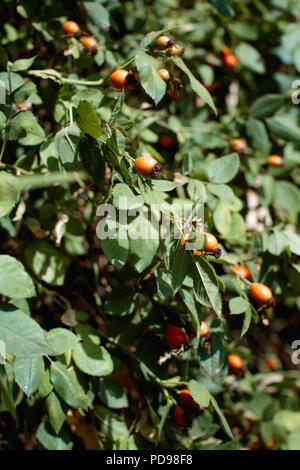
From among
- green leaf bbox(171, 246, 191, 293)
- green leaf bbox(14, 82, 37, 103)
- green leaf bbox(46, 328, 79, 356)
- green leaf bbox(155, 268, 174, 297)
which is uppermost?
green leaf bbox(14, 82, 37, 103)

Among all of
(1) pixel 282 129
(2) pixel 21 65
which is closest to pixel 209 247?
(2) pixel 21 65

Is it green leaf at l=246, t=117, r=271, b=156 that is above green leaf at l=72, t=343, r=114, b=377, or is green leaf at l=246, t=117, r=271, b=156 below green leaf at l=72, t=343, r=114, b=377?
above

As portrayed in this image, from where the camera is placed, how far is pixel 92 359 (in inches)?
51.6

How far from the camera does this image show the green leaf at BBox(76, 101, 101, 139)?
102 centimetres

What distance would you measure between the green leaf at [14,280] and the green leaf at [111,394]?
54cm

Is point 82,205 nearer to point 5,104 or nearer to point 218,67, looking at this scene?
point 5,104

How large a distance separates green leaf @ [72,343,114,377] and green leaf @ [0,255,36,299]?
37 cm

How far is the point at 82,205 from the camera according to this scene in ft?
5.51

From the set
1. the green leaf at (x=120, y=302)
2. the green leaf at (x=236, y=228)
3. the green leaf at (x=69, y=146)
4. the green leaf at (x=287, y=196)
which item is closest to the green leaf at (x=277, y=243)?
the green leaf at (x=236, y=228)

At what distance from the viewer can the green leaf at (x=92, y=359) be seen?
1.28m

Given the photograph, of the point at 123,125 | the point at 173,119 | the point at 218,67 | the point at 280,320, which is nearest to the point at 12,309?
the point at 123,125

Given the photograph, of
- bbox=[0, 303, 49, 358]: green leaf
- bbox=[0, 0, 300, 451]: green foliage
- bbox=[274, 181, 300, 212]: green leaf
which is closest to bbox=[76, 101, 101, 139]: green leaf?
bbox=[0, 0, 300, 451]: green foliage

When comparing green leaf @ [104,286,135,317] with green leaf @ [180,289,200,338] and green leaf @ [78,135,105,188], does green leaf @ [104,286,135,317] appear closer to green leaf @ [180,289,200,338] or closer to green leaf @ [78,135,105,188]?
green leaf @ [180,289,200,338]

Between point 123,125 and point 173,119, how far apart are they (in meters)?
0.91
